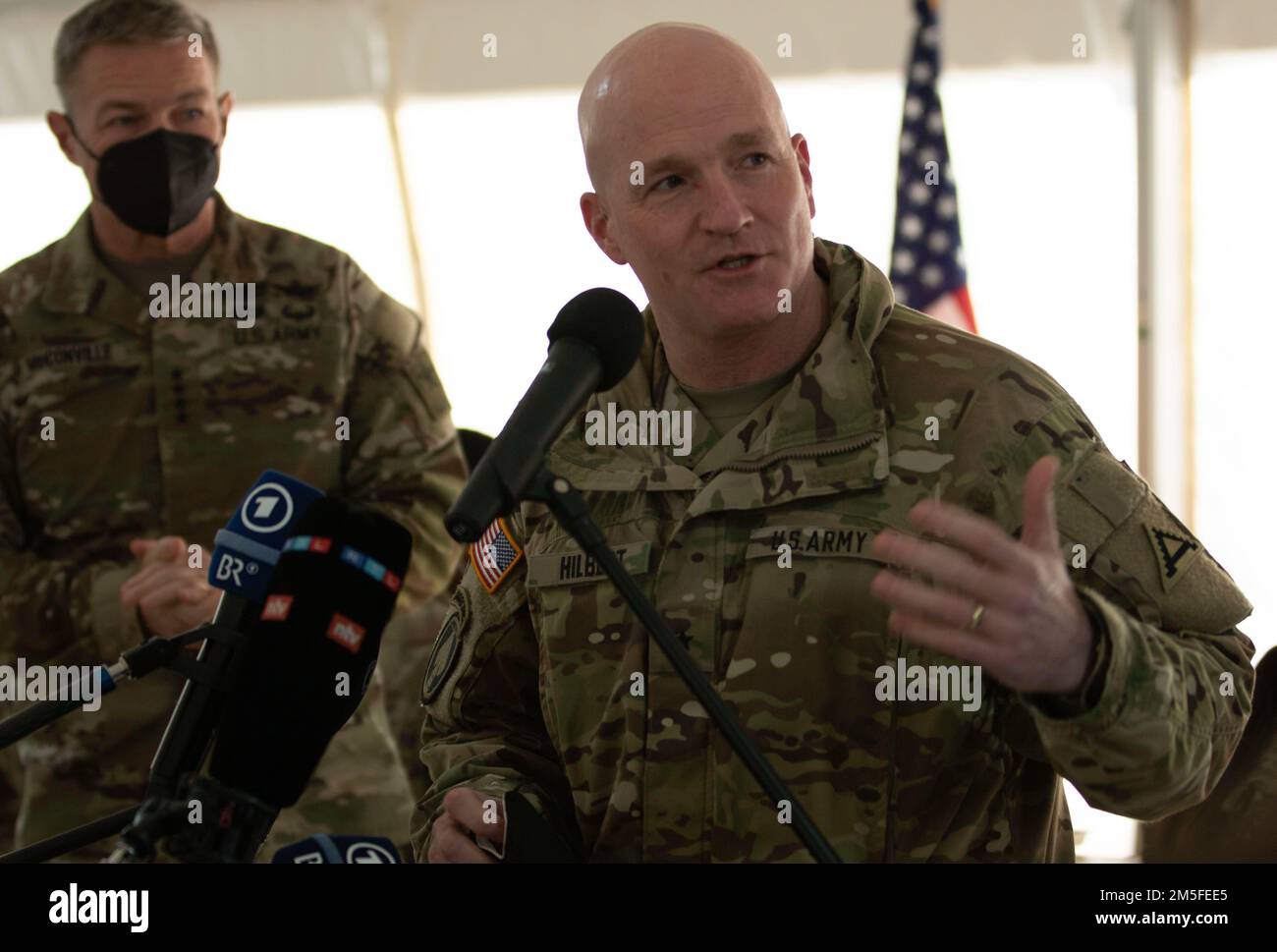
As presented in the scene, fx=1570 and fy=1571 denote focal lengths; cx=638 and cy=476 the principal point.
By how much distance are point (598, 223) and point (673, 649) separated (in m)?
0.78

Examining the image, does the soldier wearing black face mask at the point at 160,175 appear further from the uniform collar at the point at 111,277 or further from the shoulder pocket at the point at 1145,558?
the shoulder pocket at the point at 1145,558

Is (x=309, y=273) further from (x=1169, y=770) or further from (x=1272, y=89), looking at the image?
(x=1272, y=89)

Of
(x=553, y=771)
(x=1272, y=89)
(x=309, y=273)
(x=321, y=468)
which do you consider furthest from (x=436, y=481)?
(x=1272, y=89)

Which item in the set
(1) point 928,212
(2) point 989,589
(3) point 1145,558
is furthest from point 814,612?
(1) point 928,212

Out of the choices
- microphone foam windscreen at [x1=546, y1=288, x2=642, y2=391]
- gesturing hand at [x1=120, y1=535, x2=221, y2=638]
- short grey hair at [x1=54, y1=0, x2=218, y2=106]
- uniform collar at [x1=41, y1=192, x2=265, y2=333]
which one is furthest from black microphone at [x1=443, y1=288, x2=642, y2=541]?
short grey hair at [x1=54, y1=0, x2=218, y2=106]

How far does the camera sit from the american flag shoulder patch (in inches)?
61.1

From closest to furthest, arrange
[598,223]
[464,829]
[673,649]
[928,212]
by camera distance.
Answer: [673,649]
[464,829]
[598,223]
[928,212]

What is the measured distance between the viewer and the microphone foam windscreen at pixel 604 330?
1086 mm

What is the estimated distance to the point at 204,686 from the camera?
3.91 ft

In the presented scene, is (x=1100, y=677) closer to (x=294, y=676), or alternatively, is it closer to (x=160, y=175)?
(x=294, y=676)

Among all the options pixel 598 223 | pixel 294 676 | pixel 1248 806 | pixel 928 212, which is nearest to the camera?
pixel 294 676

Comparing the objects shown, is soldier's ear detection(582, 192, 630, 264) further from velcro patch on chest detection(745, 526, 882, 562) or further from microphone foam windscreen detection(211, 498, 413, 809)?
microphone foam windscreen detection(211, 498, 413, 809)

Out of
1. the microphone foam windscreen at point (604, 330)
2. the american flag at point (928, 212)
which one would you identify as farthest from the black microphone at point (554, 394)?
the american flag at point (928, 212)

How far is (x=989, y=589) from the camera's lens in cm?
101
